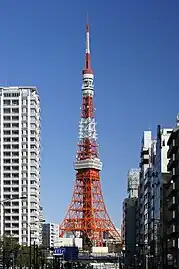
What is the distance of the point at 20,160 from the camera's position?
7057 inches

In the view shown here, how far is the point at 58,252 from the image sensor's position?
117m

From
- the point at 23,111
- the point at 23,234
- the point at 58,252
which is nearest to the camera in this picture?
the point at 58,252

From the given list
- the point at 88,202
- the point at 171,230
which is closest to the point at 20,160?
the point at 88,202

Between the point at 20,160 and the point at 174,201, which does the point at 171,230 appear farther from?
the point at 20,160

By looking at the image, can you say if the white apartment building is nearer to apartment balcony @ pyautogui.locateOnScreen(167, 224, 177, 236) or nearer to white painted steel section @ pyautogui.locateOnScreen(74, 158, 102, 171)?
white painted steel section @ pyautogui.locateOnScreen(74, 158, 102, 171)

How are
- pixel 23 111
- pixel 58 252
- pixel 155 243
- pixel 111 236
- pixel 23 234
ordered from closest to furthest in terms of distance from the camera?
pixel 58 252 < pixel 155 243 < pixel 23 234 < pixel 23 111 < pixel 111 236

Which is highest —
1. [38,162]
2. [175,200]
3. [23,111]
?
[23,111]

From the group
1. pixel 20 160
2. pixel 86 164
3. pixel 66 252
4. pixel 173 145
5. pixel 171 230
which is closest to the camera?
pixel 173 145

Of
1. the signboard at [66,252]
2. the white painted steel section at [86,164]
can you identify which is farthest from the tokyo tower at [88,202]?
the signboard at [66,252]

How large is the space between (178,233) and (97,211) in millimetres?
98052

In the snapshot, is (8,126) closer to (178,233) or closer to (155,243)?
(155,243)

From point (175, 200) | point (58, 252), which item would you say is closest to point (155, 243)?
point (58, 252)

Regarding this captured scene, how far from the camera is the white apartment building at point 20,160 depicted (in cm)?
17525

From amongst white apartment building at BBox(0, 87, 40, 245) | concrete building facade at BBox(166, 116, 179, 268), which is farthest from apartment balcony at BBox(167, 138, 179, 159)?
white apartment building at BBox(0, 87, 40, 245)
